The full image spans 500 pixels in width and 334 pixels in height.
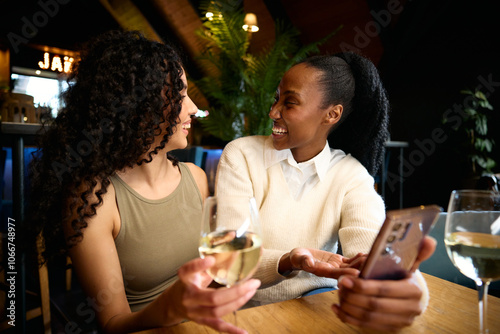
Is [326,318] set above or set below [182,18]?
below

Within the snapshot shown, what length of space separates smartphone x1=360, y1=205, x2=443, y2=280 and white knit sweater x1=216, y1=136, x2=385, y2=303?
0.52 metres

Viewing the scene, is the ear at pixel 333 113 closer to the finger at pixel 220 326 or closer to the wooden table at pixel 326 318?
the wooden table at pixel 326 318

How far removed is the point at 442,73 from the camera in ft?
15.6

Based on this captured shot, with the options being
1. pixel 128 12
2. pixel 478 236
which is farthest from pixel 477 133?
pixel 128 12

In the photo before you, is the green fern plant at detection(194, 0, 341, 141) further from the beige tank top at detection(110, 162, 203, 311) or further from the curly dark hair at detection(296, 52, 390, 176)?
the beige tank top at detection(110, 162, 203, 311)

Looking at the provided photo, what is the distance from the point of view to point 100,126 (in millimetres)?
1065

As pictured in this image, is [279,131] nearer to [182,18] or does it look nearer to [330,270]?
[330,270]

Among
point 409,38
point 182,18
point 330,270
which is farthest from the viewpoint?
point 182,18

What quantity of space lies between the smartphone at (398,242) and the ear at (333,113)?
0.87 metres

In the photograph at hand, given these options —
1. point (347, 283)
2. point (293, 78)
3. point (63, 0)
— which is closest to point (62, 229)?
point (347, 283)

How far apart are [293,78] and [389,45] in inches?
163

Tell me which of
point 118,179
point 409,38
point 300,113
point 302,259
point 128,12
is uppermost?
point 128,12

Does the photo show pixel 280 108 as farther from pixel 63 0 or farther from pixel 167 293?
pixel 63 0

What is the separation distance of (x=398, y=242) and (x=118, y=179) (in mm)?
878
